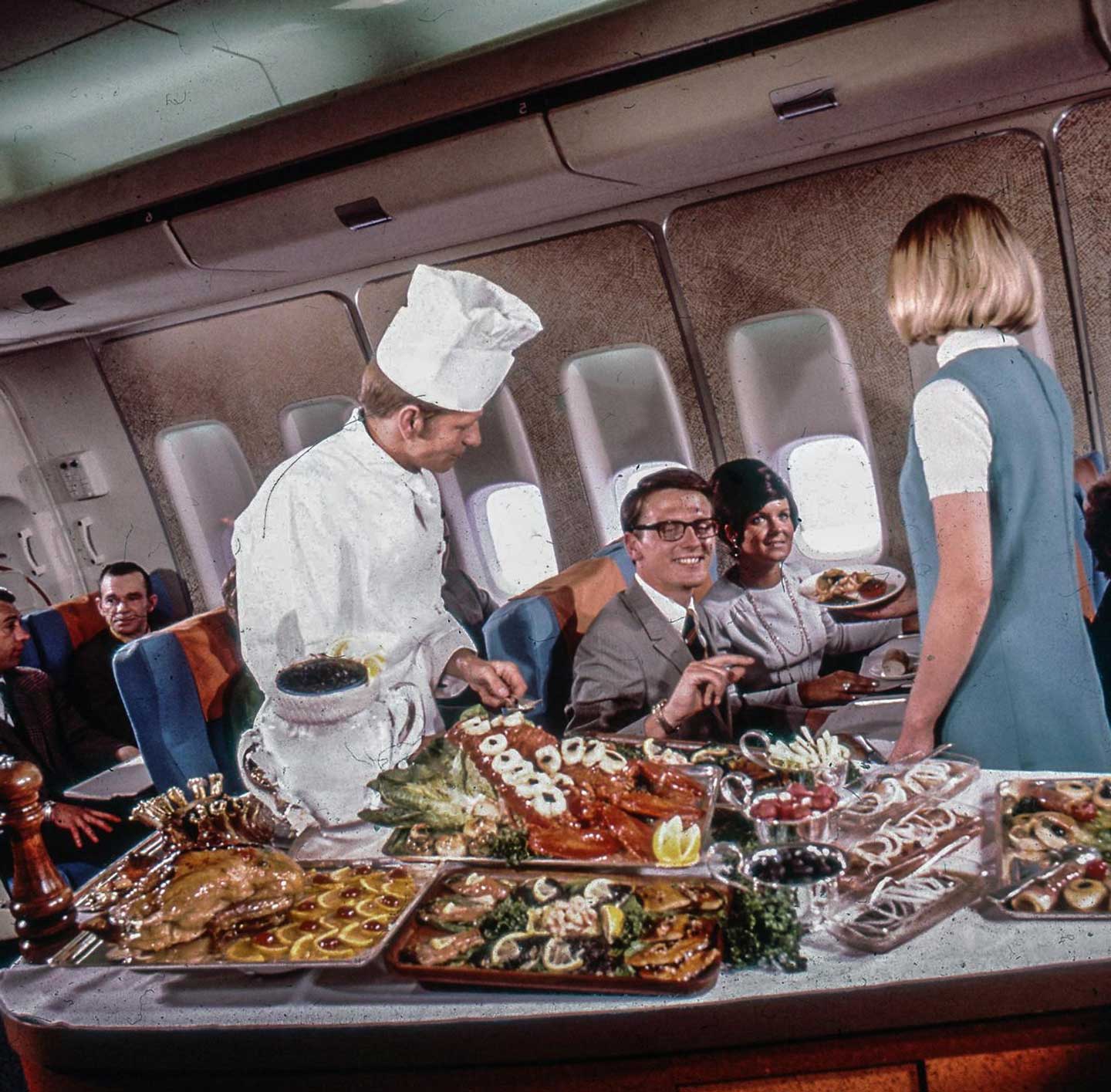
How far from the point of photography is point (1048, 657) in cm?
224

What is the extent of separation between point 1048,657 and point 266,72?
8.56 ft

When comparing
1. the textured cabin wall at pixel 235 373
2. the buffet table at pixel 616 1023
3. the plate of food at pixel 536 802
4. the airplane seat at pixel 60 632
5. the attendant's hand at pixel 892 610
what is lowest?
the buffet table at pixel 616 1023

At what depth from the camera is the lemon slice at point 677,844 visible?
1984 millimetres

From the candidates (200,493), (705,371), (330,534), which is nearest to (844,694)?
(705,371)

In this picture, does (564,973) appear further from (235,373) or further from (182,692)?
(235,373)

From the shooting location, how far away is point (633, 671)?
276 centimetres

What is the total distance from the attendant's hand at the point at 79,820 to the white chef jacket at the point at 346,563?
1.08 metres

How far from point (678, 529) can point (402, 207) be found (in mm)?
1123

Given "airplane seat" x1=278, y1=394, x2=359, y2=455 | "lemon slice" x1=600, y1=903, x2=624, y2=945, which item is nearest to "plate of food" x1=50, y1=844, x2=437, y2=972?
"lemon slice" x1=600, y1=903, x2=624, y2=945

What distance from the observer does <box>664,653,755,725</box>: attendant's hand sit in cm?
272

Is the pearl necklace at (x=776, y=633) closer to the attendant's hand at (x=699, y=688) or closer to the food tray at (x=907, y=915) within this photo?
the attendant's hand at (x=699, y=688)

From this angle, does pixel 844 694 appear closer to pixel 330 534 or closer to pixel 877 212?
pixel 877 212

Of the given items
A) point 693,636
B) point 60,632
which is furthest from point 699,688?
point 60,632

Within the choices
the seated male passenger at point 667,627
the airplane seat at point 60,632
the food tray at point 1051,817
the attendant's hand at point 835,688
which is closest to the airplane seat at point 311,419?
the airplane seat at point 60,632
